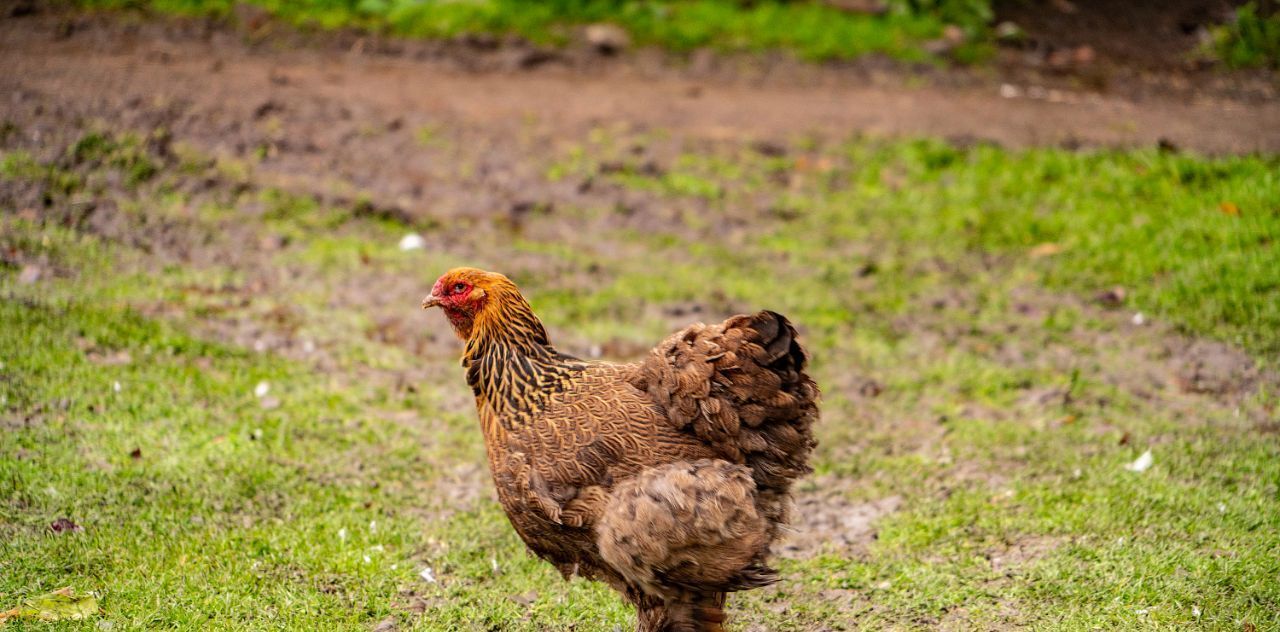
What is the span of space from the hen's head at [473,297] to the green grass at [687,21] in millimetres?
6998

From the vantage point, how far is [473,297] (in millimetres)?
4379

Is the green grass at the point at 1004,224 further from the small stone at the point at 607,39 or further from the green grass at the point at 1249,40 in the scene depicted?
the green grass at the point at 1249,40

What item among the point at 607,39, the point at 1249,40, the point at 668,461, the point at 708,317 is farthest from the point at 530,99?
the point at 1249,40

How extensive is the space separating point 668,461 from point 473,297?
1.15 metres

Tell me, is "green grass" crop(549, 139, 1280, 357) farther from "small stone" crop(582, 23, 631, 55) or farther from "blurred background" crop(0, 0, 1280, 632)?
"small stone" crop(582, 23, 631, 55)

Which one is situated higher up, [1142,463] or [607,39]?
[607,39]

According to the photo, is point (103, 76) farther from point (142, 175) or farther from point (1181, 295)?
point (1181, 295)

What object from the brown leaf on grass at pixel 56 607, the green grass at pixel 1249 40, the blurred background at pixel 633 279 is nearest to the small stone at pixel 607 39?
the blurred background at pixel 633 279

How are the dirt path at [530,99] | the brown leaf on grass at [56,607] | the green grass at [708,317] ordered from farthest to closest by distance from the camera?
the dirt path at [530,99]
the green grass at [708,317]
the brown leaf on grass at [56,607]

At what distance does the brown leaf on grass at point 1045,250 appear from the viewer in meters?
7.73

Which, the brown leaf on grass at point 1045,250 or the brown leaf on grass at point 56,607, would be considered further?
the brown leaf on grass at point 1045,250

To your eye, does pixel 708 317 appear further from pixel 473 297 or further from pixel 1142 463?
pixel 473 297

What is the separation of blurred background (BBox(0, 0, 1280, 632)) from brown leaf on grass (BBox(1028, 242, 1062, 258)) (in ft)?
0.09

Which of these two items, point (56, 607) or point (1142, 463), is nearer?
point (56, 607)
